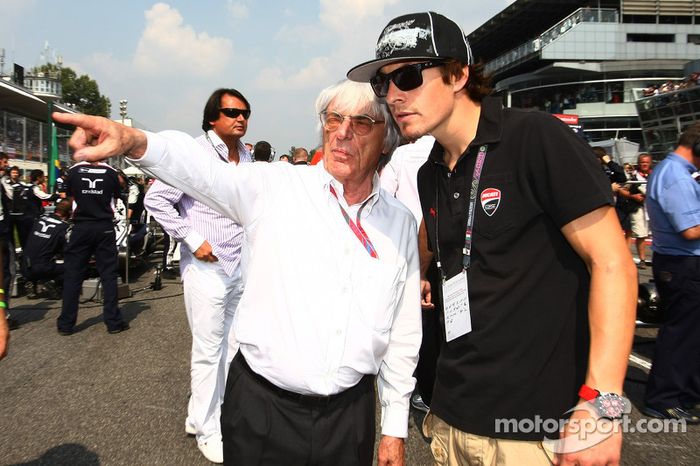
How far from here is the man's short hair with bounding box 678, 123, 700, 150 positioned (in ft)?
12.2

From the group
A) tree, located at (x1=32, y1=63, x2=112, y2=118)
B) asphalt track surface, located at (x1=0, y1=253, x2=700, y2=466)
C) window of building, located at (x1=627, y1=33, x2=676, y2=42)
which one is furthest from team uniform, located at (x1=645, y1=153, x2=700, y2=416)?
tree, located at (x1=32, y1=63, x2=112, y2=118)

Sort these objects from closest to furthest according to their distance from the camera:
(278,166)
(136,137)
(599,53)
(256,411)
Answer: (136,137)
(256,411)
(278,166)
(599,53)

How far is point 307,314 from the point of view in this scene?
160 centimetres

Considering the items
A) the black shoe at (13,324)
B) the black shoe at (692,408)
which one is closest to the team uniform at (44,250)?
the black shoe at (13,324)

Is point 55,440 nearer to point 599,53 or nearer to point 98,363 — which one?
point 98,363

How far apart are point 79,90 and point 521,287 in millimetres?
82097

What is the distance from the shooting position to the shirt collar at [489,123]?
150cm

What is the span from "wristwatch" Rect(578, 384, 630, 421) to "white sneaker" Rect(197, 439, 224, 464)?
2491 millimetres

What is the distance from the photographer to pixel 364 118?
185cm

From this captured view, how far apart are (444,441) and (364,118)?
1226mm

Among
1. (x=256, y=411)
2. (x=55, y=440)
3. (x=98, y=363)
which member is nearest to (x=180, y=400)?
(x=55, y=440)

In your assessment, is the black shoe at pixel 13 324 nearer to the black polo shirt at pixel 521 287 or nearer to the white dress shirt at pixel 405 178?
the white dress shirt at pixel 405 178

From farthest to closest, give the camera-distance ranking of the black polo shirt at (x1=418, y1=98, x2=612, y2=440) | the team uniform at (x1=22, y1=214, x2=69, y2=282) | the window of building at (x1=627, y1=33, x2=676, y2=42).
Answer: the window of building at (x1=627, y1=33, x2=676, y2=42) → the team uniform at (x1=22, y1=214, x2=69, y2=282) → the black polo shirt at (x1=418, y1=98, x2=612, y2=440)

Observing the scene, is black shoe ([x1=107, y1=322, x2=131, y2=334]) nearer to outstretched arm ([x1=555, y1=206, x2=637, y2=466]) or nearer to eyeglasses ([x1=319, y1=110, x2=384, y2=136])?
eyeglasses ([x1=319, y1=110, x2=384, y2=136])
